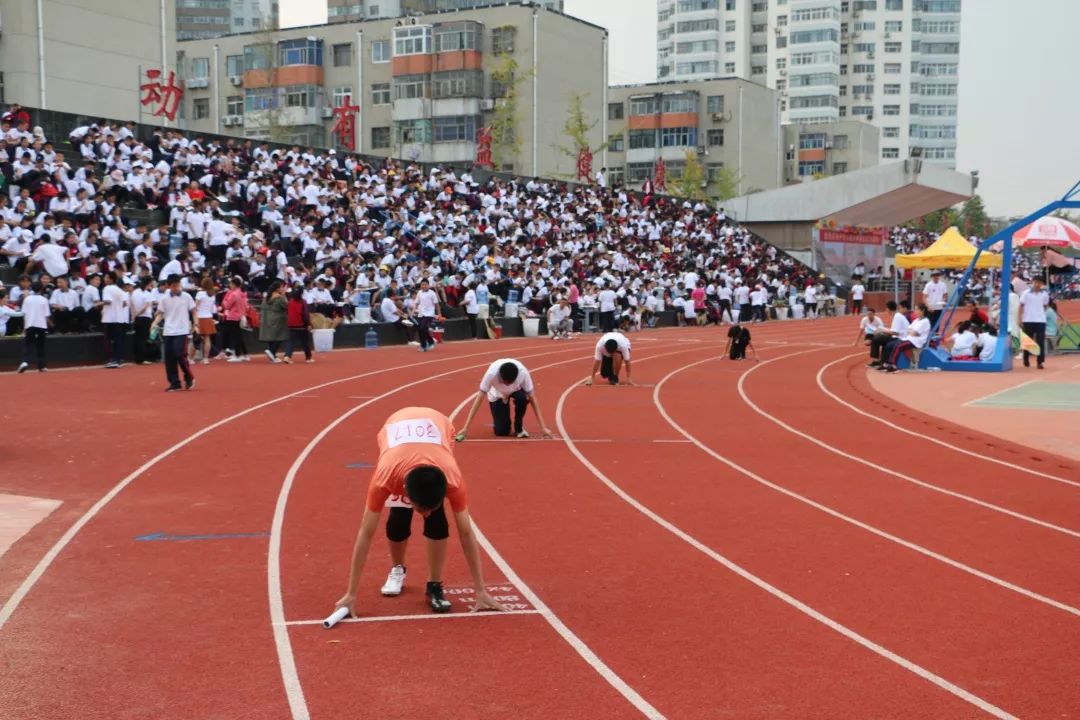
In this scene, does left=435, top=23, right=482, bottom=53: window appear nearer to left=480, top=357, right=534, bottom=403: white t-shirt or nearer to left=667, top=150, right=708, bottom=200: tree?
left=667, top=150, right=708, bottom=200: tree

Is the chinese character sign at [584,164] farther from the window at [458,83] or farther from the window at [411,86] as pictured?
the window at [411,86]

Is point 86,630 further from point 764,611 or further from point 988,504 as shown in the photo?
point 988,504

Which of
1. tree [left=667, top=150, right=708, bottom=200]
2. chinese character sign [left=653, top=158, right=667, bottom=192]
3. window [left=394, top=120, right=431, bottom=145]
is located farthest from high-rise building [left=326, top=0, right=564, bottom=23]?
window [left=394, top=120, right=431, bottom=145]

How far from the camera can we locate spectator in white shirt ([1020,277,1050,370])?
23.6 meters

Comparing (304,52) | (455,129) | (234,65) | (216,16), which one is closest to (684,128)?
(455,129)

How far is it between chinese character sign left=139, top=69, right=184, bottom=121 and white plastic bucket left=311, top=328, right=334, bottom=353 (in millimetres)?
19113

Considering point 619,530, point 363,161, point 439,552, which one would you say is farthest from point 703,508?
point 363,161

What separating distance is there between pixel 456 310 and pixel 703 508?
21632 mm

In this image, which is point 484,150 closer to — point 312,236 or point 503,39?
point 503,39

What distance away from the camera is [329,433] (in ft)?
45.3

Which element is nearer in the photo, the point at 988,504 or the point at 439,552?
the point at 439,552

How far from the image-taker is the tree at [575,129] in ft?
207

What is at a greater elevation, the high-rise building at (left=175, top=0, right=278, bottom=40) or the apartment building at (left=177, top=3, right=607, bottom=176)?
the high-rise building at (left=175, top=0, right=278, bottom=40)

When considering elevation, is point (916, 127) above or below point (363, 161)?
above
